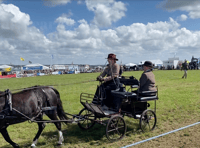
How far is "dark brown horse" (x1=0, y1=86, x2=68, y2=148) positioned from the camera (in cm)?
408

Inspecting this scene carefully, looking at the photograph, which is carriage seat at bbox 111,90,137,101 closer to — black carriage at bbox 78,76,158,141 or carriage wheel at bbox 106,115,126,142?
black carriage at bbox 78,76,158,141

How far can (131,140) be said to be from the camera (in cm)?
494

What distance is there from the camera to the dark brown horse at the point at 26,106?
4.08 metres

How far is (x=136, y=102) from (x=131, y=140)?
1147 mm

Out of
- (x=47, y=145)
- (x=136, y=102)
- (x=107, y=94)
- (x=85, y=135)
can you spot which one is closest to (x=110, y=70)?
(x=107, y=94)

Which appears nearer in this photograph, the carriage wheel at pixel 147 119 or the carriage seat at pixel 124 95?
the carriage seat at pixel 124 95

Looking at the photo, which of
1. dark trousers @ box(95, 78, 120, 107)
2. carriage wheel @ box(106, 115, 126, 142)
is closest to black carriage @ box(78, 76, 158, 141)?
carriage wheel @ box(106, 115, 126, 142)

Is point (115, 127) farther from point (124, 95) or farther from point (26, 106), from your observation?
point (26, 106)

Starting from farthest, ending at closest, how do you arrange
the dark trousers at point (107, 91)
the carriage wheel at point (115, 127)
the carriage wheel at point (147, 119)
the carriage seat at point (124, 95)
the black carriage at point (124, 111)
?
the dark trousers at point (107, 91)
the carriage wheel at point (147, 119)
the carriage seat at point (124, 95)
the black carriage at point (124, 111)
the carriage wheel at point (115, 127)

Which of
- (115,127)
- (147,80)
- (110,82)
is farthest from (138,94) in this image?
(115,127)

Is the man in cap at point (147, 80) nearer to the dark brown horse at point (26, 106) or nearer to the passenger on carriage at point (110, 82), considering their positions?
the passenger on carriage at point (110, 82)

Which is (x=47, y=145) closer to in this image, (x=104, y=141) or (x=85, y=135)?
(x=85, y=135)

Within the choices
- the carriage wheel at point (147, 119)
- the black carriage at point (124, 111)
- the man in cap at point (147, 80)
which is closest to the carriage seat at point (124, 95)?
the black carriage at point (124, 111)

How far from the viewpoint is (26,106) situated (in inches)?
168
